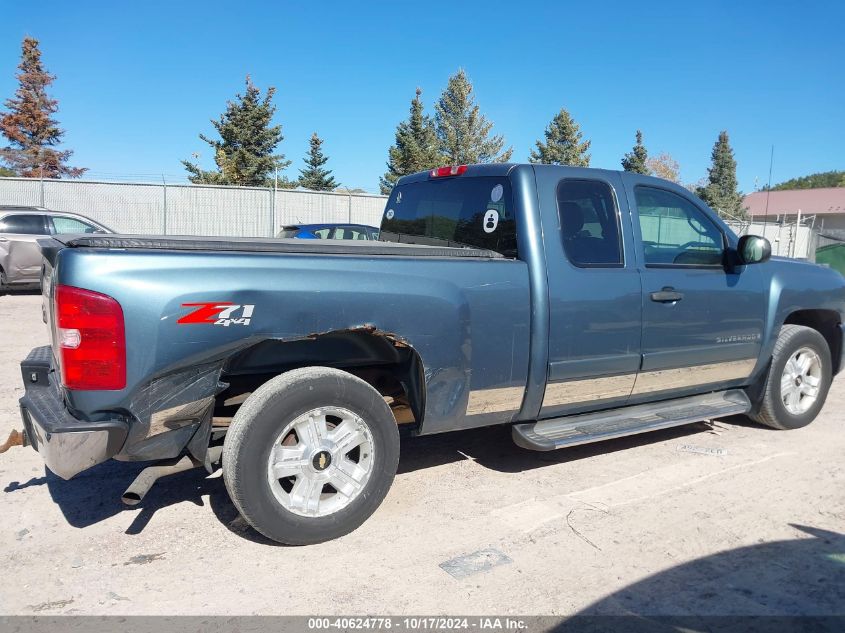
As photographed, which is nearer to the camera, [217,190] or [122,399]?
[122,399]

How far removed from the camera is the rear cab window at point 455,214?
4.16 m

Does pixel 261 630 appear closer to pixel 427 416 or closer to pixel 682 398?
pixel 427 416

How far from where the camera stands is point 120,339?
9.39 feet

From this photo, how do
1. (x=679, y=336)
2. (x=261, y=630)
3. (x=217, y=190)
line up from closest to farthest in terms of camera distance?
(x=261, y=630) → (x=679, y=336) → (x=217, y=190)

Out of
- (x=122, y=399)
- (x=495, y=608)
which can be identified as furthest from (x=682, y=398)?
(x=122, y=399)

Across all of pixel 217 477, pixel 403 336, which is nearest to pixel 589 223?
pixel 403 336

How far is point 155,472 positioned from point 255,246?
119cm

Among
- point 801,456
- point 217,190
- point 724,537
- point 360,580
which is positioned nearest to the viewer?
point 360,580

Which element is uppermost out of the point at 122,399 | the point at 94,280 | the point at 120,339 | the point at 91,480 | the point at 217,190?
the point at 217,190

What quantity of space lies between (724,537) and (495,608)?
4.81 ft

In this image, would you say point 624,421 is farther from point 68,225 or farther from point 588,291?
point 68,225

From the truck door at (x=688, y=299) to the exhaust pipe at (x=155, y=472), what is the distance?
275 cm

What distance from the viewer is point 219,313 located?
302 centimetres

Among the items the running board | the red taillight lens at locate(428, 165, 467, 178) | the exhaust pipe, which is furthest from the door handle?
the exhaust pipe
